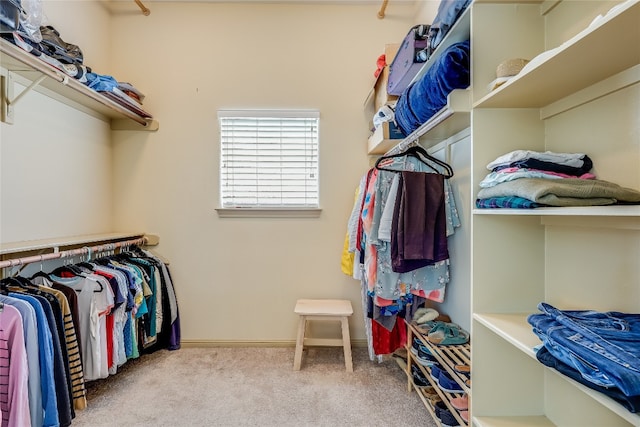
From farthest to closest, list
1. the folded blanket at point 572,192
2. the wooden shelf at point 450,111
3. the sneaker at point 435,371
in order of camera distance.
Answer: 1. the sneaker at point 435,371
2. the wooden shelf at point 450,111
3. the folded blanket at point 572,192

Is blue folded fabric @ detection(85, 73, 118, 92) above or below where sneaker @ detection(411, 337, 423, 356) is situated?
above

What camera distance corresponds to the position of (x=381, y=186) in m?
1.85

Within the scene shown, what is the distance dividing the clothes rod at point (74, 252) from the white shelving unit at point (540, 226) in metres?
2.11

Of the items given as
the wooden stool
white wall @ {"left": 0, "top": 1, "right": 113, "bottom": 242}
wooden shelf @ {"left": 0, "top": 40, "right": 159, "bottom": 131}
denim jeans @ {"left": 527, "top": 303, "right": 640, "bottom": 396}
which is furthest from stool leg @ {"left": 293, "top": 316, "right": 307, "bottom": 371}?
wooden shelf @ {"left": 0, "top": 40, "right": 159, "bottom": 131}

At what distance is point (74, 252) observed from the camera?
6.27 ft

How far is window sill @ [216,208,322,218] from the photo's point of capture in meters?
2.69

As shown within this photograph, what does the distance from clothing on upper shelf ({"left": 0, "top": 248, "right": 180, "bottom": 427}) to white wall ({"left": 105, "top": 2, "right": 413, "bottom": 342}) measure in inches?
12.3

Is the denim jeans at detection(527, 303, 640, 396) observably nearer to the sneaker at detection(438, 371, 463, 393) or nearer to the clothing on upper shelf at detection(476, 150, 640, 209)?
the clothing on upper shelf at detection(476, 150, 640, 209)

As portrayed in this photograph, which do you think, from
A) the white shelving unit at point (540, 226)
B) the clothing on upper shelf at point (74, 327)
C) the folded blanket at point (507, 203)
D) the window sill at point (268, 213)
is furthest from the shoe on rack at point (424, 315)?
the clothing on upper shelf at point (74, 327)

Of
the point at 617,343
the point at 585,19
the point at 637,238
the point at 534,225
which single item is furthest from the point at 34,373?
the point at 585,19

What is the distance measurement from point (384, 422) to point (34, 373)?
5.69 ft

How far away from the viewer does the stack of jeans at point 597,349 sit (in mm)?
632

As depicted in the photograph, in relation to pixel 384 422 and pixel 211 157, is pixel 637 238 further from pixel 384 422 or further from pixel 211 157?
pixel 211 157

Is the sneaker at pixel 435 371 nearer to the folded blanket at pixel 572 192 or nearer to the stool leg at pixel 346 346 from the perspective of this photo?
the stool leg at pixel 346 346
